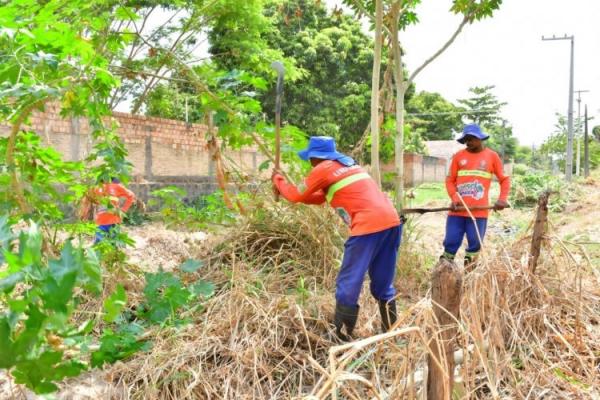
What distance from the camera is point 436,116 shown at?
1752 inches

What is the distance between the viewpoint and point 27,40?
279 centimetres

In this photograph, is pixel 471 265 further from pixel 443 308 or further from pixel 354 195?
pixel 443 308

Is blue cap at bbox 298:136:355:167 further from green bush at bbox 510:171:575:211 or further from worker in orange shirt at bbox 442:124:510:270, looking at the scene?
green bush at bbox 510:171:575:211

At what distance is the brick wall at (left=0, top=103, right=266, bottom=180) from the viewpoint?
30.5 feet

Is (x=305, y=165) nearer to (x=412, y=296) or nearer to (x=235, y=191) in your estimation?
(x=235, y=191)

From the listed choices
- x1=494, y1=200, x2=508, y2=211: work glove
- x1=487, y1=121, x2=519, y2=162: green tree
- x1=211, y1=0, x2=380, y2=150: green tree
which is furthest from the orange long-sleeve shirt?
x1=487, y1=121, x2=519, y2=162: green tree

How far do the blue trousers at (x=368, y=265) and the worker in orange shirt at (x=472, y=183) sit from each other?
1.45 metres

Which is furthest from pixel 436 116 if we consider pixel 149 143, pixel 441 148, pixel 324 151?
pixel 324 151

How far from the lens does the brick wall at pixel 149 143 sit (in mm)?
9305

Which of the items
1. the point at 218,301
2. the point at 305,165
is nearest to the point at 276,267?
the point at 218,301

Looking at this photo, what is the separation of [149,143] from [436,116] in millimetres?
36792

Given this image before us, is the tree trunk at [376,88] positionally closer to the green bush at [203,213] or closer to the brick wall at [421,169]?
the green bush at [203,213]

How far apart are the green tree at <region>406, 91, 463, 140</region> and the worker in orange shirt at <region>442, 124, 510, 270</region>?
34042 millimetres

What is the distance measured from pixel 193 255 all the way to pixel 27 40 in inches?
105
